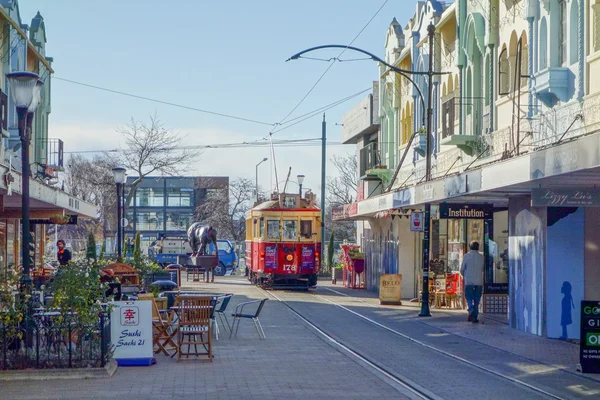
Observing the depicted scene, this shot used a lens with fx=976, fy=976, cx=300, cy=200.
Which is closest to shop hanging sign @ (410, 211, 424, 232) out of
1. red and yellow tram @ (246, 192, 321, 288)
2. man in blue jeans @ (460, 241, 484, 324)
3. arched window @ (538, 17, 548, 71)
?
man in blue jeans @ (460, 241, 484, 324)

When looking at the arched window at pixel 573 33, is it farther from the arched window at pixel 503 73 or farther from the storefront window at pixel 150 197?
the storefront window at pixel 150 197

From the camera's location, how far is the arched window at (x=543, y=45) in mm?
20428

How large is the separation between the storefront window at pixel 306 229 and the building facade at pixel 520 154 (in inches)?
234

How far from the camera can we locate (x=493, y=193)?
20.0 metres

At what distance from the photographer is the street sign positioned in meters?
13.9

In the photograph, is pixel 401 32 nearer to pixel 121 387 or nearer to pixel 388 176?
pixel 388 176

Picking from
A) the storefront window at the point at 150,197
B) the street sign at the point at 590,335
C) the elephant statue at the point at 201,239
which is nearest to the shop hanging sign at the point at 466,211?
the street sign at the point at 590,335

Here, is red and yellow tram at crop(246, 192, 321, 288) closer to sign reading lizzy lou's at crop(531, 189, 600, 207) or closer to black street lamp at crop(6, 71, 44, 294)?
sign reading lizzy lou's at crop(531, 189, 600, 207)

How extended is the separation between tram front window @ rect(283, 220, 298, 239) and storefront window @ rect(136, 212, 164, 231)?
193 ft

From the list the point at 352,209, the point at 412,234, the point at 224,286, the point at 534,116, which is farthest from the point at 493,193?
the point at 224,286

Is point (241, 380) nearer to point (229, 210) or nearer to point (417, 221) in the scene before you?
point (417, 221)

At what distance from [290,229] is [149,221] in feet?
195

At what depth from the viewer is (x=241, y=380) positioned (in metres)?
13.0

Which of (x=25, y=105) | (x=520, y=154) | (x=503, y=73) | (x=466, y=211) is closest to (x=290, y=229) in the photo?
(x=466, y=211)
